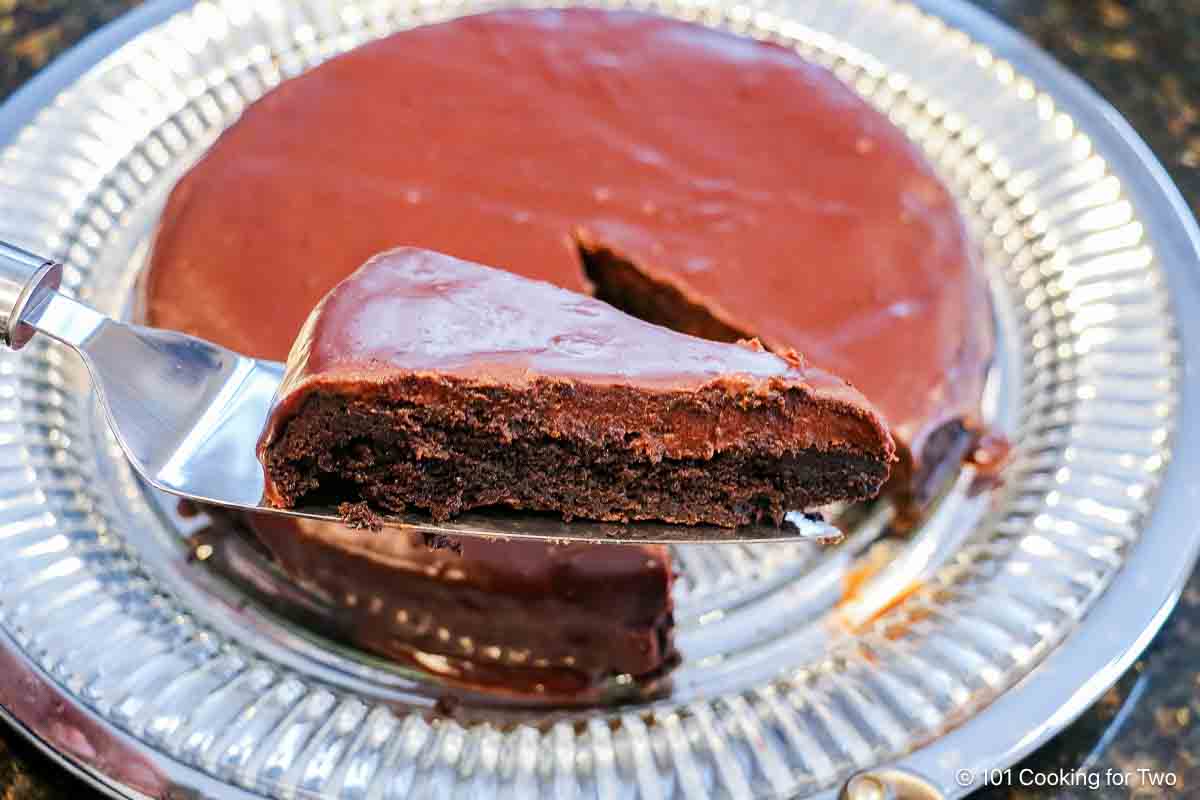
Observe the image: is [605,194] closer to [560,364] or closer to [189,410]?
[560,364]

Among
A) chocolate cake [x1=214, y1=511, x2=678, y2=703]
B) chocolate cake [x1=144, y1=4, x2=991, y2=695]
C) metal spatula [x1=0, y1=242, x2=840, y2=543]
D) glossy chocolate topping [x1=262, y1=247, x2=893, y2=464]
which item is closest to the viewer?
glossy chocolate topping [x1=262, y1=247, x2=893, y2=464]

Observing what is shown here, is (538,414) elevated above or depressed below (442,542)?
above

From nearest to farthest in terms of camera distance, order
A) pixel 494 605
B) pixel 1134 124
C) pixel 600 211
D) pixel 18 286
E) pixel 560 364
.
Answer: pixel 560 364
pixel 18 286
pixel 494 605
pixel 600 211
pixel 1134 124

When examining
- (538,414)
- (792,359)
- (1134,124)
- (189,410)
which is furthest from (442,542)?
(1134,124)

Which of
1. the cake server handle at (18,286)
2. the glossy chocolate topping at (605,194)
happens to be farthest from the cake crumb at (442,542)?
the cake server handle at (18,286)

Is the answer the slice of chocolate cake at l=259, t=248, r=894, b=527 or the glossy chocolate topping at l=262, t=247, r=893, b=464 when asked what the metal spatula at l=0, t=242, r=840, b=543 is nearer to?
the slice of chocolate cake at l=259, t=248, r=894, b=527

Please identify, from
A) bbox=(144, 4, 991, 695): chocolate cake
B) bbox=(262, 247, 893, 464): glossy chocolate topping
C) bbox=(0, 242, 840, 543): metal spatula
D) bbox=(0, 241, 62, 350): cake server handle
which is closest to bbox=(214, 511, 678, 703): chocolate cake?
bbox=(144, 4, 991, 695): chocolate cake
